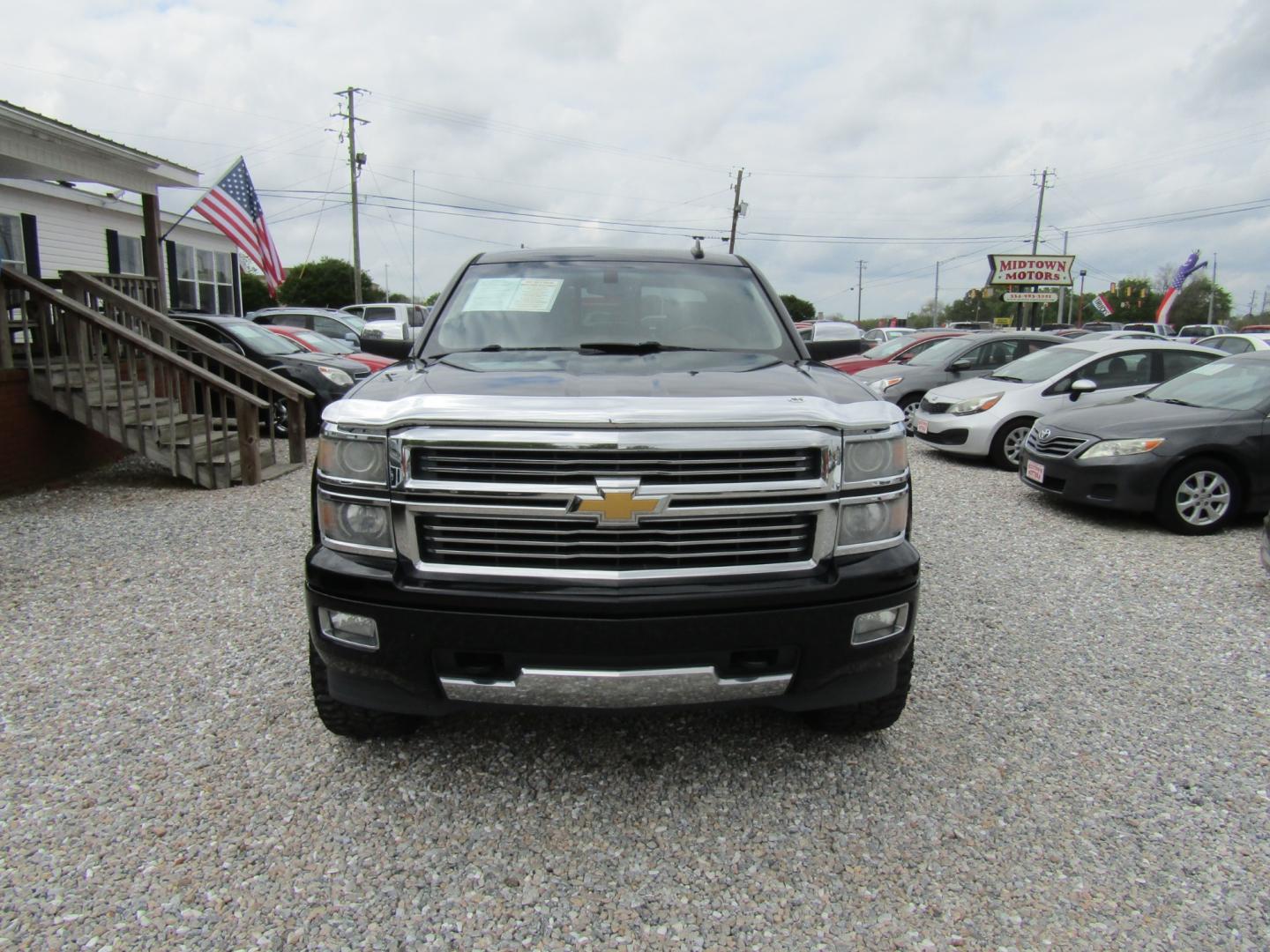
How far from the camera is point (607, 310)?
3713 millimetres

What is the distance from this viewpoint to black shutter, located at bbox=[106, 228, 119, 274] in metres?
19.2

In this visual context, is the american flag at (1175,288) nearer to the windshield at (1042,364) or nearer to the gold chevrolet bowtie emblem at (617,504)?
the windshield at (1042,364)

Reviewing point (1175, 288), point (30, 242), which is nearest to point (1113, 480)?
point (30, 242)

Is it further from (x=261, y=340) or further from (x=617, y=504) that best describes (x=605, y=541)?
(x=261, y=340)

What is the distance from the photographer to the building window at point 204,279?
74.0 feet

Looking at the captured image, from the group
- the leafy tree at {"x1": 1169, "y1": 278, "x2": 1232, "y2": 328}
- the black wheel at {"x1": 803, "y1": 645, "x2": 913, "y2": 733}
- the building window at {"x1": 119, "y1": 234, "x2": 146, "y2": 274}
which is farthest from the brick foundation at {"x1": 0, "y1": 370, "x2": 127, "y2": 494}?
the leafy tree at {"x1": 1169, "y1": 278, "x2": 1232, "y2": 328}

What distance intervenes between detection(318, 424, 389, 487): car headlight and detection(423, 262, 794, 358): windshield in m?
1.07

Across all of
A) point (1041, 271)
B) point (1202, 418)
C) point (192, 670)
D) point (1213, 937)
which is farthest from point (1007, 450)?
point (1041, 271)

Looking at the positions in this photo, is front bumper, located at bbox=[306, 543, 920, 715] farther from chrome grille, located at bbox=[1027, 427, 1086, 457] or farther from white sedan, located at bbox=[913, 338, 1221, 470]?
white sedan, located at bbox=[913, 338, 1221, 470]

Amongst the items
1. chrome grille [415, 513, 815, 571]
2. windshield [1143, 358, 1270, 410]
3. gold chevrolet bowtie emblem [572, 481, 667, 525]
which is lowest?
chrome grille [415, 513, 815, 571]

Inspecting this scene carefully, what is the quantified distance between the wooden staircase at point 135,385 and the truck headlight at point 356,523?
5983 millimetres

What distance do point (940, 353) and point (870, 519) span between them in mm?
10522

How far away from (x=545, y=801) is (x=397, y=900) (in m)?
0.60

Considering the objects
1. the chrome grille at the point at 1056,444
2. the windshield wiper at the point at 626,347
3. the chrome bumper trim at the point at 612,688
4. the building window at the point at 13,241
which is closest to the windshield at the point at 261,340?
the building window at the point at 13,241
